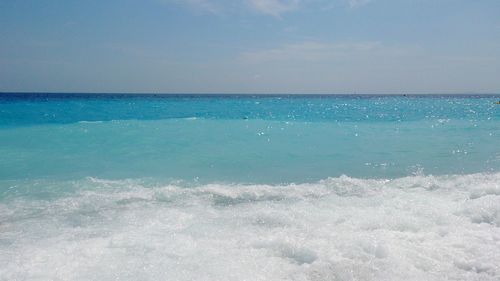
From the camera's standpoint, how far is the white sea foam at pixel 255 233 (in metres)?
5.53

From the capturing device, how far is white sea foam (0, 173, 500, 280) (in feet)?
18.1

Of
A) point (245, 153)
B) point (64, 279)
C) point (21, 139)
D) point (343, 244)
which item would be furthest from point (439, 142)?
point (21, 139)

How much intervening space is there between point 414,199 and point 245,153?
9.39 metres

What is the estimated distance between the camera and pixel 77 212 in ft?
27.3

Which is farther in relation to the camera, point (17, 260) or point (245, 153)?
point (245, 153)

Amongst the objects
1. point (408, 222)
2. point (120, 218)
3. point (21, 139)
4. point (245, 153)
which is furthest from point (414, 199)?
point (21, 139)

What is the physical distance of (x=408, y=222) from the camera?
725cm

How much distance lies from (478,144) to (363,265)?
55.3 ft

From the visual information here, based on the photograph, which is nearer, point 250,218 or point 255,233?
point 255,233

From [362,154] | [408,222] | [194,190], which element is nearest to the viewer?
[408,222]

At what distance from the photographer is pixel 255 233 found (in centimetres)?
695

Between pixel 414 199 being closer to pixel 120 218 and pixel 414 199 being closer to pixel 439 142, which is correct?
pixel 120 218

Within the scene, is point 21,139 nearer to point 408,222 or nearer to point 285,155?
point 285,155

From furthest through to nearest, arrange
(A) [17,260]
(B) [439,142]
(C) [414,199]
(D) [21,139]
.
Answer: (D) [21,139] → (B) [439,142] → (C) [414,199] → (A) [17,260]
